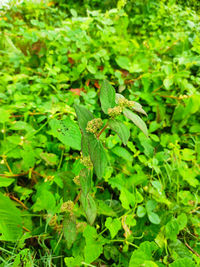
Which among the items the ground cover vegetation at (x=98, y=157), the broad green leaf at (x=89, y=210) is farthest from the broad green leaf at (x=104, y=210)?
the broad green leaf at (x=89, y=210)

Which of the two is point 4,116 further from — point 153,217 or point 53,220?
point 153,217

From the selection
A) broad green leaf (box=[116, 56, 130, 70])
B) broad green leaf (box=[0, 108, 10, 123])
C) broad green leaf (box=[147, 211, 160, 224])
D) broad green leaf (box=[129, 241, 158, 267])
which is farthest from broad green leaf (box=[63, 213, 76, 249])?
broad green leaf (box=[116, 56, 130, 70])

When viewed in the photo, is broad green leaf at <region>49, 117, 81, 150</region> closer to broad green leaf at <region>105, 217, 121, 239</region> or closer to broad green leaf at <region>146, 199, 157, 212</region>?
broad green leaf at <region>105, 217, 121, 239</region>

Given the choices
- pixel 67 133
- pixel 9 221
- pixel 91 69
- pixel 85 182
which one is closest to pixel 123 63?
pixel 91 69

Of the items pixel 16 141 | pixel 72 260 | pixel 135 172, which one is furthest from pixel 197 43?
pixel 72 260

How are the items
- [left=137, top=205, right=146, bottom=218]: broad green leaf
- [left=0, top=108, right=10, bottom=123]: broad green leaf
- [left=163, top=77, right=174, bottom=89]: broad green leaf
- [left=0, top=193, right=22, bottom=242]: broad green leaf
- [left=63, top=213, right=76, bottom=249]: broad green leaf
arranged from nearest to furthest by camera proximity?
1. [left=63, top=213, right=76, bottom=249]: broad green leaf
2. [left=0, top=193, right=22, bottom=242]: broad green leaf
3. [left=137, top=205, right=146, bottom=218]: broad green leaf
4. [left=0, top=108, right=10, bottom=123]: broad green leaf
5. [left=163, top=77, right=174, bottom=89]: broad green leaf

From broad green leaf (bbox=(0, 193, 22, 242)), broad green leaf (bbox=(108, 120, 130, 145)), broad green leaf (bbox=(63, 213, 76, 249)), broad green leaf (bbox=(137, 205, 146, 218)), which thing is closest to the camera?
broad green leaf (bbox=(108, 120, 130, 145))
